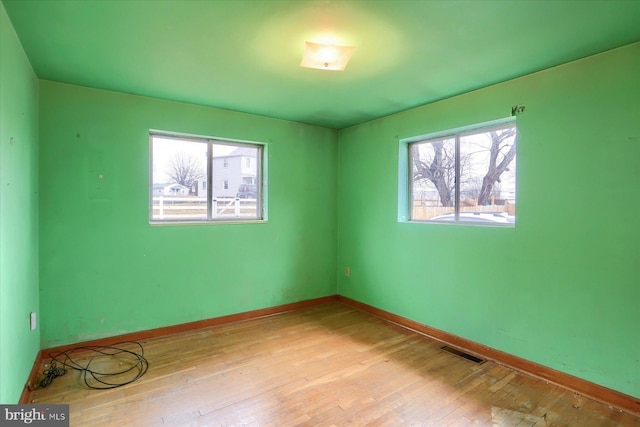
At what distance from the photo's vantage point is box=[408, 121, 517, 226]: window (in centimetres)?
281

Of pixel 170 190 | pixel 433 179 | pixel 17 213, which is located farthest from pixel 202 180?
pixel 433 179

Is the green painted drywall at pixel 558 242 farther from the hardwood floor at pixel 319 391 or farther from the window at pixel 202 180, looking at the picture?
the window at pixel 202 180

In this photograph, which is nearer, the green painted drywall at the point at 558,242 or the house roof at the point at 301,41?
Answer: the house roof at the point at 301,41

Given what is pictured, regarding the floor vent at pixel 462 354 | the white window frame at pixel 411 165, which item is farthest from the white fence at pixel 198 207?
the floor vent at pixel 462 354

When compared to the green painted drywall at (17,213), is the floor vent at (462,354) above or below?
below

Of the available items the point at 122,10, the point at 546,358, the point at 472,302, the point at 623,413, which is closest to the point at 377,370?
the point at 472,302

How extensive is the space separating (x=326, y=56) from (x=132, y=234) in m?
2.42

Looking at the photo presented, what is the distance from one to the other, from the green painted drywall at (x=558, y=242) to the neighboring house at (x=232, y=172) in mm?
1899

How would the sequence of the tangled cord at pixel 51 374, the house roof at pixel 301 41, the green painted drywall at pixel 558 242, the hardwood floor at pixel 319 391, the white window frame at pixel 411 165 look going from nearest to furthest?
the house roof at pixel 301 41 → the hardwood floor at pixel 319 391 → the green painted drywall at pixel 558 242 → the tangled cord at pixel 51 374 → the white window frame at pixel 411 165

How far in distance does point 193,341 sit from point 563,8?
3.72 m

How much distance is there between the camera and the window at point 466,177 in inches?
111

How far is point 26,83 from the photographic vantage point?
7.43 feet

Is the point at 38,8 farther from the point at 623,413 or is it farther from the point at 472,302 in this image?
the point at 623,413

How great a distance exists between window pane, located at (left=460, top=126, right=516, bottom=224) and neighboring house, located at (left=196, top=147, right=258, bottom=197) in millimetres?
2342
